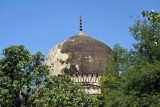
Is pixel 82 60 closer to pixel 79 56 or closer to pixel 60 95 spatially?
pixel 79 56

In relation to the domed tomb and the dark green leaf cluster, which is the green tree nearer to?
the dark green leaf cluster

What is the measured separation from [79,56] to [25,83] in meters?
10.6

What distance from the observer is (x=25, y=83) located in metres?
13.0

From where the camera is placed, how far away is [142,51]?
17281 mm

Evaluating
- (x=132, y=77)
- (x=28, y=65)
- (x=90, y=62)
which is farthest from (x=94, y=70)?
(x=28, y=65)

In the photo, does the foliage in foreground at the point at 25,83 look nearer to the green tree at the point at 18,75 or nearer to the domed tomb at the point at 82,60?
the green tree at the point at 18,75

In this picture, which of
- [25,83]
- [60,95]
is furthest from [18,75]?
[60,95]

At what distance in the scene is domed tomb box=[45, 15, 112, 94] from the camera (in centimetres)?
2284

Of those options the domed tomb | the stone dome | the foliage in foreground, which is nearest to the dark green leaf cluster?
the foliage in foreground

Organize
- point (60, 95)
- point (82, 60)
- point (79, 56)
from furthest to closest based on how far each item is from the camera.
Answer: point (79, 56) < point (82, 60) < point (60, 95)

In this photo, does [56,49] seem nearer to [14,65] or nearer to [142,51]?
[142,51]

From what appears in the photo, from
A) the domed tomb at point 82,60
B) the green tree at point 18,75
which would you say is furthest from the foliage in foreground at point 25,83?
the domed tomb at point 82,60

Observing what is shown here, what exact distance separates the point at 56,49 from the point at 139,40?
8.60 meters

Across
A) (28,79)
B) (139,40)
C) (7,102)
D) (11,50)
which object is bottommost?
(7,102)
